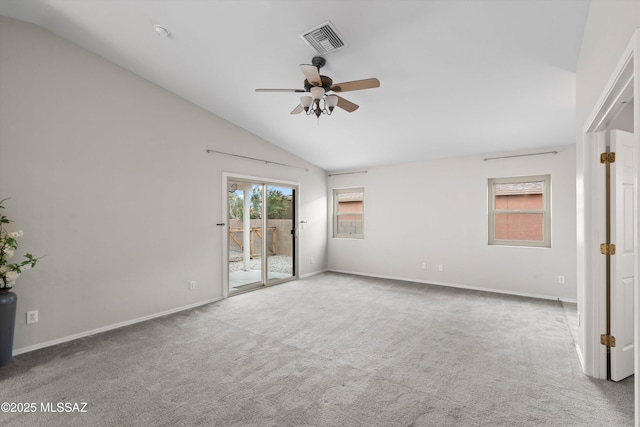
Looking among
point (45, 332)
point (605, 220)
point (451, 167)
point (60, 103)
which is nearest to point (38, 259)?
point (45, 332)

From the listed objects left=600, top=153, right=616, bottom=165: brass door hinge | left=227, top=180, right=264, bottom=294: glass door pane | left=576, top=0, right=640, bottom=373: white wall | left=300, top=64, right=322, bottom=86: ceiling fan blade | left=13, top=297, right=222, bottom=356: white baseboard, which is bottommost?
left=13, top=297, right=222, bottom=356: white baseboard

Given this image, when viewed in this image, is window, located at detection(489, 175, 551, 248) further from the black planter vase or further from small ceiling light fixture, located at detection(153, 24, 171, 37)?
the black planter vase

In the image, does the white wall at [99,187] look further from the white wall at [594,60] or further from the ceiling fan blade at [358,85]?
the white wall at [594,60]

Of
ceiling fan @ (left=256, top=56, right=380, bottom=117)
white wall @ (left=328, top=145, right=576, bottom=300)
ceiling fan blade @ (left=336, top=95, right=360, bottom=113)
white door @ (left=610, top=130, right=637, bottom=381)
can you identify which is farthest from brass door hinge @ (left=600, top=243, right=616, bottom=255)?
white wall @ (left=328, top=145, right=576, bottom=300)

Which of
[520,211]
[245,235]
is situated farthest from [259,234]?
[520,211]

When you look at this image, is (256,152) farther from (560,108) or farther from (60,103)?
(560,108)

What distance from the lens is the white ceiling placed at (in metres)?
2.43

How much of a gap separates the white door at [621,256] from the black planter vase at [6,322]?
16.8 ft

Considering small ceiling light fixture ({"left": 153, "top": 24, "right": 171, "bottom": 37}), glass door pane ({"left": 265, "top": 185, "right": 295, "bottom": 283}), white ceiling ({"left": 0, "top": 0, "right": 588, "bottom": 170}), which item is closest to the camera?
white ceiling ({"left": 0, "top": 0, "right": 588, "bottom": 170})

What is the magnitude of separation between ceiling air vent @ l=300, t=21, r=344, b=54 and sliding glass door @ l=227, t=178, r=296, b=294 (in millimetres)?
2813

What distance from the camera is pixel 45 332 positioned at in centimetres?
306

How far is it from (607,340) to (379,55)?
10.4 ft

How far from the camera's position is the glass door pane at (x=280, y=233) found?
572cm

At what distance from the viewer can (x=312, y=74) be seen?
2.62 meters
